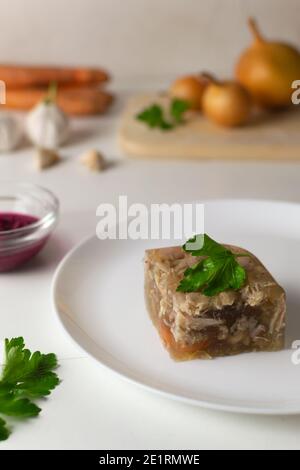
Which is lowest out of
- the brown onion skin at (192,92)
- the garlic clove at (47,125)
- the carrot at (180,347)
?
the garlic clove at (47,125)

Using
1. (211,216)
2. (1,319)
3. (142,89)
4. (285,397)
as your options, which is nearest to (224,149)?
(211,216)

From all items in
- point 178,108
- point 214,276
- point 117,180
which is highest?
point 214,276

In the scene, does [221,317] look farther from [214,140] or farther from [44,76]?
[44,76]

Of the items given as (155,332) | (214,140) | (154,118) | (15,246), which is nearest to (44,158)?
(154,118)

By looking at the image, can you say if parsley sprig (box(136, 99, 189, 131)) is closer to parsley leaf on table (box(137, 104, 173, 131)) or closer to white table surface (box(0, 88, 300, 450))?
parsley leaf on table (box(137, 104, 173, 131))

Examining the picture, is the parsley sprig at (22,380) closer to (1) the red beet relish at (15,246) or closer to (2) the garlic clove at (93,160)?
(1) the red beet relish at (15,246)

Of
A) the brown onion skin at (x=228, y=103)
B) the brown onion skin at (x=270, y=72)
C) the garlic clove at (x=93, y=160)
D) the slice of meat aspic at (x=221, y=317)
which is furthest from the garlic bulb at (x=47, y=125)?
the slice of meat aspic at (x=221, y=317)

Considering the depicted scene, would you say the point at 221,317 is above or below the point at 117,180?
above

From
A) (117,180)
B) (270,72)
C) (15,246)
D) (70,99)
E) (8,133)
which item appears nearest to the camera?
(15,246)
